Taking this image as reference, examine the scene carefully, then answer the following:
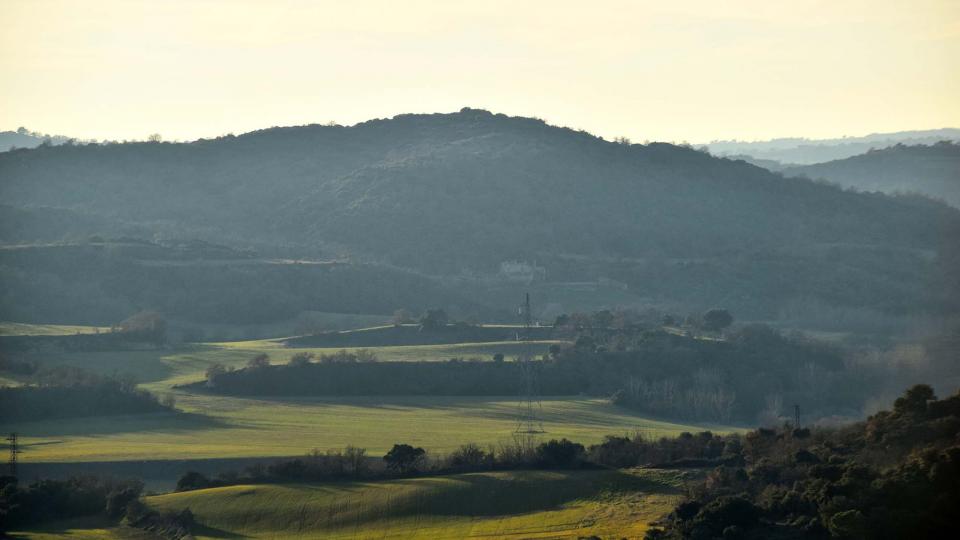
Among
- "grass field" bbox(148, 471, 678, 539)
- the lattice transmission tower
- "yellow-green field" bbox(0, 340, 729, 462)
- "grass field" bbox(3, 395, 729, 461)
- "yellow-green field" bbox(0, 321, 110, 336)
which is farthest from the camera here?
"yellow-green field" bbox(0, 321, 110, 336)

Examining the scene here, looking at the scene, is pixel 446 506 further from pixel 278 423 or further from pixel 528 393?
pixel 528 393

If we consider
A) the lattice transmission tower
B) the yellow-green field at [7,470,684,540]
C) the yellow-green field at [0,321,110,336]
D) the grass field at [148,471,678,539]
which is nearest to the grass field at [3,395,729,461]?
the lattice transmission tower

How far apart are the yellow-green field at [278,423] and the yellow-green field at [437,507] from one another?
10326mm

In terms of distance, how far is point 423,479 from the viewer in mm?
67062

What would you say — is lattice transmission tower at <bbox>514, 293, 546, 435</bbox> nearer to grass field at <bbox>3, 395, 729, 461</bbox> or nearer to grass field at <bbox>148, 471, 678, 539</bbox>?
grass field at <bbox>3, 395, 729, 461</bbox>

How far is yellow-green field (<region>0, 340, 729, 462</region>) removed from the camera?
262 feet

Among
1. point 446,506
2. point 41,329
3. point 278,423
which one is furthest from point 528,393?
point 41,329

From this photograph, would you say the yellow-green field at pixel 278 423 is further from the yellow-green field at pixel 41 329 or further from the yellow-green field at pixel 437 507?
the yellow-green field at pixel 437 507

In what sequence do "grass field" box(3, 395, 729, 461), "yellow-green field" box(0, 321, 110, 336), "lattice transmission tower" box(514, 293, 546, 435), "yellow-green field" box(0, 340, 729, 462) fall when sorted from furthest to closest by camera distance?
1. "yellow-green field" box(0, 321, 110, 336)
2. "lattice transmission tower" box(514, 293, 546, 435)
3. "yellow-green field" box(0, 340, 729, 462)
4. "grass field" box(3, 395, 729, 461)

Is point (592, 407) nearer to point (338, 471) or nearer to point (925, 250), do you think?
point (338, 471)

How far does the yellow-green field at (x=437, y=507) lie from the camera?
59.6m

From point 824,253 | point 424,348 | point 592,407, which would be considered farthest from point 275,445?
point 824,253

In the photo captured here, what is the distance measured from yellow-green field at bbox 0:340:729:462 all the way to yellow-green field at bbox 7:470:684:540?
1033 cm

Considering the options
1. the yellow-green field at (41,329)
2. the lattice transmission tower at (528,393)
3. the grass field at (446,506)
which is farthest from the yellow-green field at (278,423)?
the grass field at (446,506)
